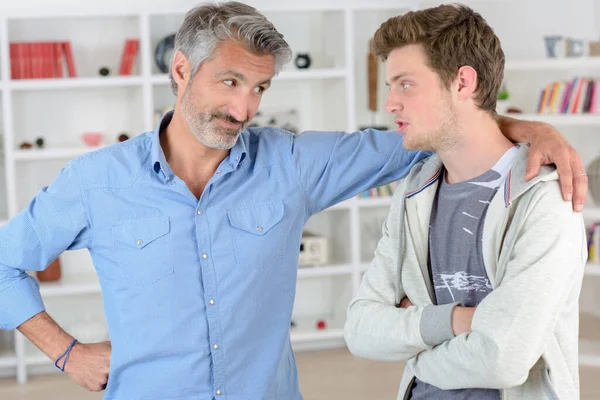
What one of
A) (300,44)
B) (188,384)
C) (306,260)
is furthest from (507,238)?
(300,44)

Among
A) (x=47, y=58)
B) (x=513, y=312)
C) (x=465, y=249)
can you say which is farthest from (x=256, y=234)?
(x=47, y=58)

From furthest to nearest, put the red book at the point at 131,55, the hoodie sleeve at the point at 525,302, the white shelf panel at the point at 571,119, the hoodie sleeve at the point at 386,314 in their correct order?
the red book at the point at 131,55 → the white shelf panel at the point at 571,119 → the hoodie sleeve at the point at 386,314 → the hoodie sleeve at the point at 525,302

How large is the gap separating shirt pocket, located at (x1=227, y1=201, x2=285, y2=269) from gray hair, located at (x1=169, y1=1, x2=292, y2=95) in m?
0.37

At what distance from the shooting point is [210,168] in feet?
7.42

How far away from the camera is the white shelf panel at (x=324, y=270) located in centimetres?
551

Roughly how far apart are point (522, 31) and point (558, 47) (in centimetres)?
125

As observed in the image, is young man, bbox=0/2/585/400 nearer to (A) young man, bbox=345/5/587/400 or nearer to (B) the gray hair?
(B) the gray hair

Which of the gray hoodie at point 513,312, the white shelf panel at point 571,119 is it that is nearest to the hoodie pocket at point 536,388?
the gray hoodie at point 513,312

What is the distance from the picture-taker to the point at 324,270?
18.2 feet

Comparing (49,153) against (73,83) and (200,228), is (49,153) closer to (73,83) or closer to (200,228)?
(73,83)

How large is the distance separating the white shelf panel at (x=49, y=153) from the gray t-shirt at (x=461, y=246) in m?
3.68

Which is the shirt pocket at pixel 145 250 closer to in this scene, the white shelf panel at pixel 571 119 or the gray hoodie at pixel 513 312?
the gray hoodie at pixel 513 312

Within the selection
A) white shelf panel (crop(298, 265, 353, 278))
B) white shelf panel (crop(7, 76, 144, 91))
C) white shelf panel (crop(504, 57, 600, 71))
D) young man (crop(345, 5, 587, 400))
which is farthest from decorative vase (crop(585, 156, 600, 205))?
young man (crop(345, 5, 587, 400))

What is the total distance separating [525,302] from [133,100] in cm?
440
